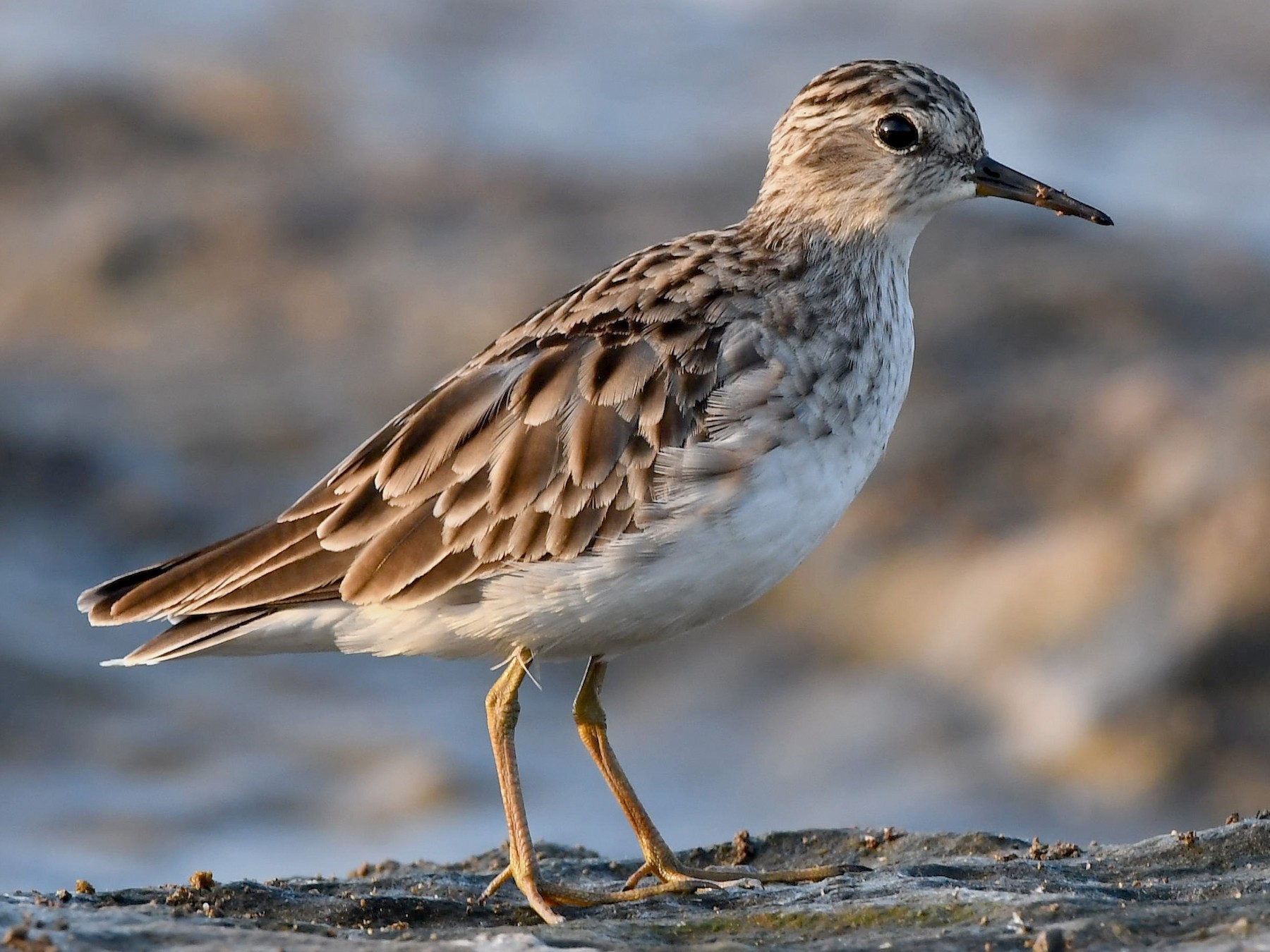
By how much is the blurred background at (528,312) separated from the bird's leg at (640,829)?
5.32 m

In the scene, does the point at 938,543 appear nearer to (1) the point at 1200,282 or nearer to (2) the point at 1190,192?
(1) the point at 1200,282

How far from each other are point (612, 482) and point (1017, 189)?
2.63m

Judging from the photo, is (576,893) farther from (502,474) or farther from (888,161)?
(888,161)

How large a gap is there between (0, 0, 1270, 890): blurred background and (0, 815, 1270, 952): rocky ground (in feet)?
19.7

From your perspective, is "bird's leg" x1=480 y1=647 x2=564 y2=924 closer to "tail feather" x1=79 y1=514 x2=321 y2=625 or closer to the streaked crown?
"tail feather" x1=79 y1=514 x2=321 y2=625

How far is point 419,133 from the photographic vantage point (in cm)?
2269

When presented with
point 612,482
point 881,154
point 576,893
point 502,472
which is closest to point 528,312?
point 881,154

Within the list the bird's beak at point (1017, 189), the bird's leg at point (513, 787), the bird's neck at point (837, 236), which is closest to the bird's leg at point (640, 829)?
the bird's leg at point (513, 787)

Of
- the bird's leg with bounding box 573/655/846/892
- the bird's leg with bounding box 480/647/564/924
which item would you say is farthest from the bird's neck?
the bird's leg with bounding box 480/647/564/924

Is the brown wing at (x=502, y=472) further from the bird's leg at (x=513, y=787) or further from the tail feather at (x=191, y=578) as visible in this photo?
the bird's leg at (x=513, y=787)

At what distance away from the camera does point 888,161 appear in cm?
891

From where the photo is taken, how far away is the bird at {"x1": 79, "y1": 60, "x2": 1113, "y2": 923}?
7777 mm

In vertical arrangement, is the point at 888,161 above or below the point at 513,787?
above

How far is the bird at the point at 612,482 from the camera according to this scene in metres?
7.78
